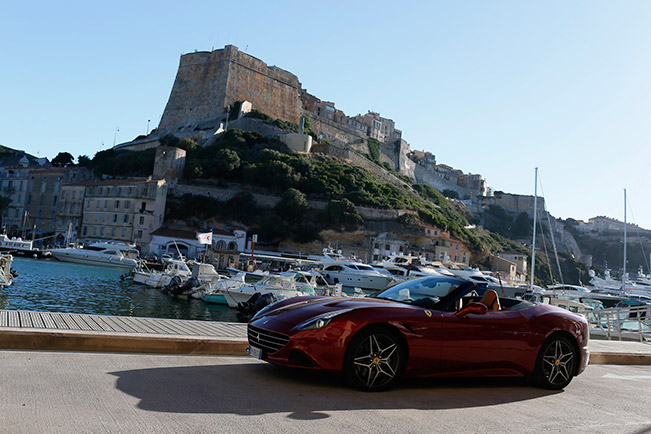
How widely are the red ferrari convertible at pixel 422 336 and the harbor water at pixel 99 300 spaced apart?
17.3 metres

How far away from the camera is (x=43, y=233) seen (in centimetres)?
7719

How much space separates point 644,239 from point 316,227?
116m

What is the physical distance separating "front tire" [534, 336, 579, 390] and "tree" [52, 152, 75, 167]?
101 metres

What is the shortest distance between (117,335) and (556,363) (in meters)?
5.31

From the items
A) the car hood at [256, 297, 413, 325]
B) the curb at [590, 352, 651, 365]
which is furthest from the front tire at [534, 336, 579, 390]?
the curb at [590, 352, 651, 365]

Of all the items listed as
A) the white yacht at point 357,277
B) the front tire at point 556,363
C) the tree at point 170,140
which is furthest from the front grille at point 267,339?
the tree at point 170,140

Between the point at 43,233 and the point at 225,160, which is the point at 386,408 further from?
the point at 43,233

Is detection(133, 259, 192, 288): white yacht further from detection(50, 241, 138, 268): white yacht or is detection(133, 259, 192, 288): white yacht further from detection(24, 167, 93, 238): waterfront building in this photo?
detection(24, 167, 93, 238): waterfront building

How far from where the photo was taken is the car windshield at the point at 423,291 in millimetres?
6171

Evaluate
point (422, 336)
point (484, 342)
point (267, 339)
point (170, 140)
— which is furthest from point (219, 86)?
point (422, 336)

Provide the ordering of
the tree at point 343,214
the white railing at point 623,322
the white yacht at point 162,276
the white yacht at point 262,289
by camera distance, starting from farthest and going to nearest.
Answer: the tree at point 343,214
the white yacht at point 162,276
the white yacht at point 262,289
the white railing at point 623,322

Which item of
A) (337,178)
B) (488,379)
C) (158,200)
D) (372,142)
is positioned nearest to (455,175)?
(372,142)

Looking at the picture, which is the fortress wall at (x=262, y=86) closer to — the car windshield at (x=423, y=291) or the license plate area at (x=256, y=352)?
the car windshield at (x=423, y=291)

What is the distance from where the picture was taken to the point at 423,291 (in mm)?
6426
